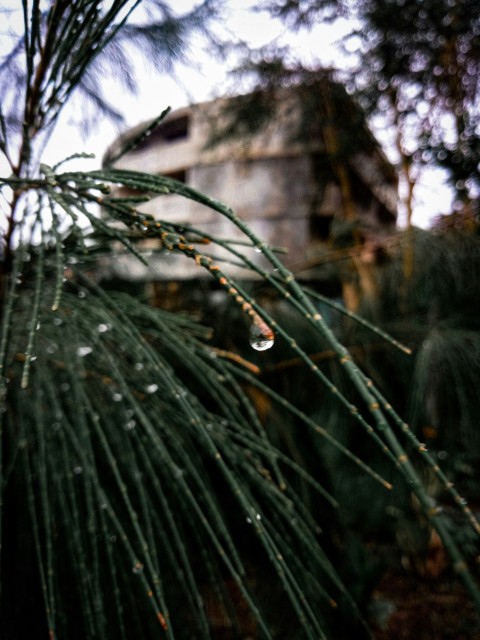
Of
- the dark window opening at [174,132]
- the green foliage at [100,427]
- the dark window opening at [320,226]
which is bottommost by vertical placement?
the green foliage at [100,427]

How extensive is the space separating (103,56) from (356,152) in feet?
3.49

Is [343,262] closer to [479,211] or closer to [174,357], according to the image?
[479,211]

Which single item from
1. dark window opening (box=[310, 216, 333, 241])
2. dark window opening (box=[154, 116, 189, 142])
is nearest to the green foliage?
dark window opening (box=[310, 216, 333, 241])

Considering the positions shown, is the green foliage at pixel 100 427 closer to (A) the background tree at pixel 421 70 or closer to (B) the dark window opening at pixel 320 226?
(A) the background tree at pixel 421 70

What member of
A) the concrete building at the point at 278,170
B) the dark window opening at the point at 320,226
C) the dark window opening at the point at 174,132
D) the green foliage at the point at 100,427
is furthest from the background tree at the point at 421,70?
the dark window opening at the point at 174,132

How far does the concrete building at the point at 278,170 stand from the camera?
59.9 inches

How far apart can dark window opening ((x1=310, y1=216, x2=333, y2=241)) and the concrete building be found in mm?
11

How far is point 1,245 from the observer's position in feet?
1.57

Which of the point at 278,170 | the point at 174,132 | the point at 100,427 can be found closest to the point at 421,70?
the point at 100,427

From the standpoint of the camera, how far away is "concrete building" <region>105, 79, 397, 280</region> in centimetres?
152

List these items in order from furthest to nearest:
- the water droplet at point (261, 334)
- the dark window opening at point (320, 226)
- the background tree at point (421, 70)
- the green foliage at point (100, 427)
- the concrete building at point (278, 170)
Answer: the dark window opening at point (320, 226) < the concrete building at point (278, 170) < the background tree at point (421, 70) < the green foliage at point (100, 427) < the water droplet at point (261, 334)

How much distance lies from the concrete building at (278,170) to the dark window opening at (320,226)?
0.04ft

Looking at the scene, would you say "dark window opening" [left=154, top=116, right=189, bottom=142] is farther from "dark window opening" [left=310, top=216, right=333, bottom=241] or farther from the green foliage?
the green foliage

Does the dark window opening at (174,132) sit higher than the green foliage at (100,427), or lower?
higher
